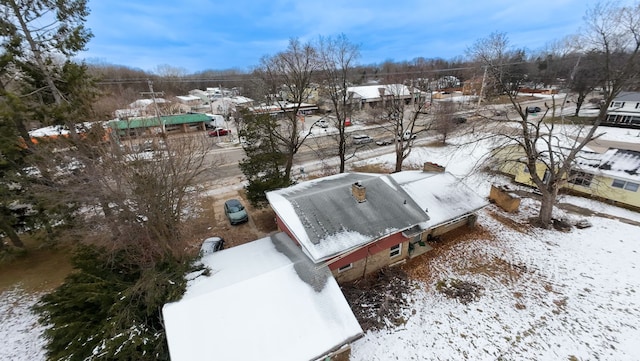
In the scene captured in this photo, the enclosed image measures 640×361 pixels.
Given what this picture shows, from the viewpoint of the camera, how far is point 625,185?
61.0 feet

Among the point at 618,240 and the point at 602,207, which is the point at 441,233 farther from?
the point at 602,207

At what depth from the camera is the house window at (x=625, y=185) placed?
18125 millimetres

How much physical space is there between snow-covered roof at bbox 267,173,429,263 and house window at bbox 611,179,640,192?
1670 centimetres

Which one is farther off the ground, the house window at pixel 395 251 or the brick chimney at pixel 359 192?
the brick chimney at pixel 359 192

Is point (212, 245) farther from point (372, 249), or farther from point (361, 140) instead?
point (361, 140)

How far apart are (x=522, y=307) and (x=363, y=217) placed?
788 cm

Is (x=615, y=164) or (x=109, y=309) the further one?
(x=615, y=164)

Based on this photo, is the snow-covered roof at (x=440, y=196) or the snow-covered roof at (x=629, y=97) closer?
the snow-covered roof at (x=440, y=196)

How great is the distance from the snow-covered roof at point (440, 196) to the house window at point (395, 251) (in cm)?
198

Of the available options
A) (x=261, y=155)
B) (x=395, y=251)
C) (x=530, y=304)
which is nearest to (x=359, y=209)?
(x=395, y=251)

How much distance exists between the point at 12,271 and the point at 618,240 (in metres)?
33.2

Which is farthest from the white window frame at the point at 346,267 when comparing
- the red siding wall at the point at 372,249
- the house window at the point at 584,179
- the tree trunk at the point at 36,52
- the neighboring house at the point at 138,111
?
the house window at the point at 584,179

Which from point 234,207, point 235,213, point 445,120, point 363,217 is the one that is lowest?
point 235,213

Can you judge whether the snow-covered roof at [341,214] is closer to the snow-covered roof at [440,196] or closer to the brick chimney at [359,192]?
the brick chimney at [359,192]
